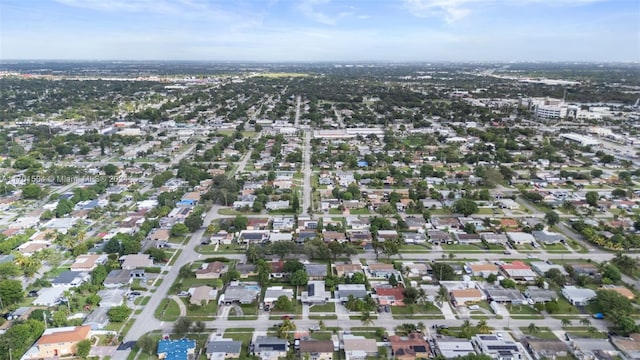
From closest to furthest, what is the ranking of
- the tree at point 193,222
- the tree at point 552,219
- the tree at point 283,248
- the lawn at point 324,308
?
1. the lawn at point 324,308
2. the tree at point 283,248
3. the tree at point 193,222
4. the tree at point 552,219

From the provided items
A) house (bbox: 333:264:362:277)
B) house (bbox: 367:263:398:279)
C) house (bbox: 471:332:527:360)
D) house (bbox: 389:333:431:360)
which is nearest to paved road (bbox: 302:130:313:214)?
house (bbox: 333:264:362:277)

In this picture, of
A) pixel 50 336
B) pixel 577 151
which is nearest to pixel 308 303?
pixel 50 336

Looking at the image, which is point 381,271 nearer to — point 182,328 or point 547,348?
point 547,348

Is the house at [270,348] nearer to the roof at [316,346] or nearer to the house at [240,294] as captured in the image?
the roof at [316,346]

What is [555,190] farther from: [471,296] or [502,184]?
[471,296]

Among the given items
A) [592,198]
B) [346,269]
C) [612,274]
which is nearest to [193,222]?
[346,269]

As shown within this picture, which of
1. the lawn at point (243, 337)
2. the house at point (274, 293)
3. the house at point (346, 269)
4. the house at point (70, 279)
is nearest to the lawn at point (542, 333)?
the house at point (346, 269)

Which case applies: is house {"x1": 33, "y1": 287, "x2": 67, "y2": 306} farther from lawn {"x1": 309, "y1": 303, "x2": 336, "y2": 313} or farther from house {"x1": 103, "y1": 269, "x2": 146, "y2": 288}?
lawn {"x1": 309, "y1": 303, "x2": 336, "y2": 313}
